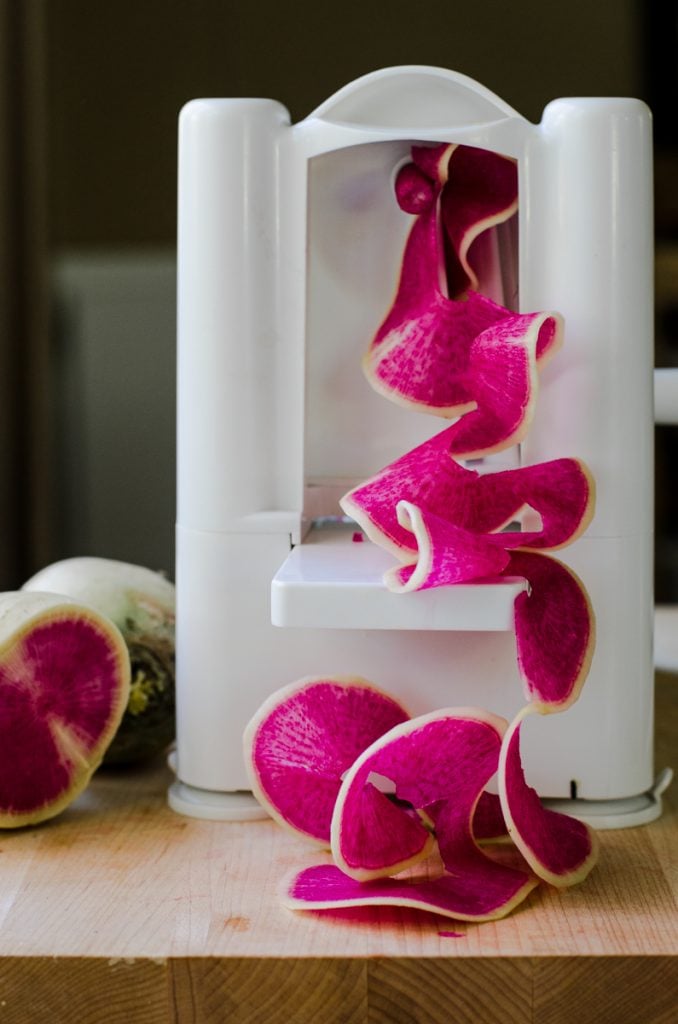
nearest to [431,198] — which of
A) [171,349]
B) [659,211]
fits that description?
[171,349]

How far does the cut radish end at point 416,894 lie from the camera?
659 mm

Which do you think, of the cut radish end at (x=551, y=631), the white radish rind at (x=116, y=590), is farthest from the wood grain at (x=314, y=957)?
the white radish rind at (x=116, y=590)

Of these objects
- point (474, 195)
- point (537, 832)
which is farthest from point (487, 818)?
point (474, 195)

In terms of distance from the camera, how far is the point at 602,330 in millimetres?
785

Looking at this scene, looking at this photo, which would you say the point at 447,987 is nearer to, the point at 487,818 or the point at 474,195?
the point at 487,818

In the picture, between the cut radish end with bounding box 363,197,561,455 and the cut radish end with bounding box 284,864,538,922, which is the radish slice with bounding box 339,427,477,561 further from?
the cut radish end with bounding box 284,864,538,922

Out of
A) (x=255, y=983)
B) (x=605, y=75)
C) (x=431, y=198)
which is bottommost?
(x=255, y=983)

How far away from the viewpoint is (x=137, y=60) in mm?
2404

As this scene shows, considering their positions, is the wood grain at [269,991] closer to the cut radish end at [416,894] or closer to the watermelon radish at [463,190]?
the cut radish end at [416,894]

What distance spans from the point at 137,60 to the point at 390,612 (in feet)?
6.47

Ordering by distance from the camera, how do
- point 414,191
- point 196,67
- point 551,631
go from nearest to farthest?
point 551,631, point 414,191, point 196,67

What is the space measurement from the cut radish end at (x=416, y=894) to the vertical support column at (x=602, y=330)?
0.51ft

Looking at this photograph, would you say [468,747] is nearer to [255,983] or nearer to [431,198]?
[255,983]

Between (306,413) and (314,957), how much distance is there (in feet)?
1.19
